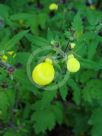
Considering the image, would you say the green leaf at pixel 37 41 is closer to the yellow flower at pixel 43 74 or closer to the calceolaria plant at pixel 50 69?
the calceolaria plant at pixel 50 69

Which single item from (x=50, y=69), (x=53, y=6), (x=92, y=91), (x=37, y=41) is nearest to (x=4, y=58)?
(x=37, y=41)

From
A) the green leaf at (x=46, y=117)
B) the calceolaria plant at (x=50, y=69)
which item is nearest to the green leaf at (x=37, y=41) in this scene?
the calceolaria plant at (x=50, y=69)

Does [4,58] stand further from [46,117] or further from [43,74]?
[46,117]

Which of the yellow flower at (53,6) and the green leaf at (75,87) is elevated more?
the yellow flower at (53,6)

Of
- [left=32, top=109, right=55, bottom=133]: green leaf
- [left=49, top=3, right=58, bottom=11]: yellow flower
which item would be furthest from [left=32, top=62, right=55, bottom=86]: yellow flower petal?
[left=49, top=3, right=58, bottom=11]: yellow flower

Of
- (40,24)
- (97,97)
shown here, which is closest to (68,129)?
(97,97)

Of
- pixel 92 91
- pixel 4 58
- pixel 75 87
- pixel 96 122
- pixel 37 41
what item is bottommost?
pixel 96 122

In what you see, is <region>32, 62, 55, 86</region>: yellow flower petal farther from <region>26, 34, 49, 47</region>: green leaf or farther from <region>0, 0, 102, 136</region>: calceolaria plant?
<region>26, 34, 49, 47</region>: green leaf

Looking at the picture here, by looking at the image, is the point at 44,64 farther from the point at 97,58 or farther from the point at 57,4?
the point at 57,4
